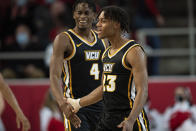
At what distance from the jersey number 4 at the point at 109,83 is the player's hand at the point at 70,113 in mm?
743

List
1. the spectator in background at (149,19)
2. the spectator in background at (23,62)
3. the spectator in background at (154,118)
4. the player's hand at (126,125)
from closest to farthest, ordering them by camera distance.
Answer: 1. the player's hand at (126,125)
2. the spectator in background at (154,118)
3. the spectator in background at (23,62)
4. the spectator in background at (149,19)

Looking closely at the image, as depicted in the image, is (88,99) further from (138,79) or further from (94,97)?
(138,79)

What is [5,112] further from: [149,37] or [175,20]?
[175,20]

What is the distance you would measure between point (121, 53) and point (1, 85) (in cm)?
183

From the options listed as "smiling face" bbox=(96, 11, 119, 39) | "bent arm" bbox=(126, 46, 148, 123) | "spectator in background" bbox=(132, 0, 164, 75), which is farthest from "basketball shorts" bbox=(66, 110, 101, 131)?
"spectator in background" bbox=(132, 0, 164, 75)

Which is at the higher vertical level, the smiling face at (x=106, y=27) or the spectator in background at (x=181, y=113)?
the smiling face at (x=106, y=27)

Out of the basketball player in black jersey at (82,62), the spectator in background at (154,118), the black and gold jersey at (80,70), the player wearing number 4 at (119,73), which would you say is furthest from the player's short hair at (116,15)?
the spectator in background at (154,118)

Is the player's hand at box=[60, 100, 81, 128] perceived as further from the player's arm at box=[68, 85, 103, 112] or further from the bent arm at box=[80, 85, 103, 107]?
the bent arm at box=[80, 85, 103, 107]

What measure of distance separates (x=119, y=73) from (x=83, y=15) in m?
1.54

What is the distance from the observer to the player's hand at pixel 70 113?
273 inches

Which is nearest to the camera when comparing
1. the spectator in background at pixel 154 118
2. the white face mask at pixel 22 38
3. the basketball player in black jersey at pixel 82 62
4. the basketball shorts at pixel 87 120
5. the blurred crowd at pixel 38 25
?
the basketball shorts at pixel 87 120

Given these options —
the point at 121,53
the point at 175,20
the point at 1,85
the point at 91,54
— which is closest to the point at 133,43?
the point at 121,53

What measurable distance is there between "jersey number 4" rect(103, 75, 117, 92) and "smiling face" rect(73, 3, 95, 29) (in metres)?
1.37

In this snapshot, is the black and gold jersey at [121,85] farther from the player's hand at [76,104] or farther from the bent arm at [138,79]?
the player's hand at [76,104]
